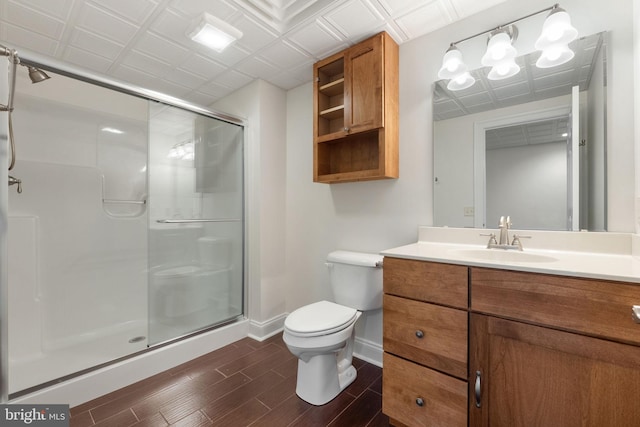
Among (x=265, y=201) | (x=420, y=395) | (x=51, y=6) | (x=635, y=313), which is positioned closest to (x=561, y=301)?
(x=635, y=313)

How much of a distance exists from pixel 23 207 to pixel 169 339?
1.41 metres

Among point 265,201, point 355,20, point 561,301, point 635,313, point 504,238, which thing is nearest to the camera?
point 635,313

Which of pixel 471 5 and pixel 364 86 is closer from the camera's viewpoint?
pixel 471 5

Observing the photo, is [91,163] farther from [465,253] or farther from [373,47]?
[465,253]

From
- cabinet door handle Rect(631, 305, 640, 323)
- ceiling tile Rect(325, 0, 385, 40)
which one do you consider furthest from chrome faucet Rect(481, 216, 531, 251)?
ceiling tile Rect(325, 0, 385, 40)

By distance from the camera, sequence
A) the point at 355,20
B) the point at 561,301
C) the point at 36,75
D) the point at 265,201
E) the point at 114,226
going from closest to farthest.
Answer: the point at 561,301 < the point at 36,75 < the point at 355,20 < the point at 114,226 < the point at 265,201

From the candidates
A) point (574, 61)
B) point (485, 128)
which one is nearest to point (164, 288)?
point (485, 128)

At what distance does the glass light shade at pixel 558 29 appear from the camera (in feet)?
4.01

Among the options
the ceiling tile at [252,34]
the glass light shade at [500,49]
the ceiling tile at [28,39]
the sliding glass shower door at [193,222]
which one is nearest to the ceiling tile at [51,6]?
the ceiling tile at [28,39]

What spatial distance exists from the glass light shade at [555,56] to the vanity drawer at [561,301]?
3.65ft

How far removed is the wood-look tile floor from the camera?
4.48 ft

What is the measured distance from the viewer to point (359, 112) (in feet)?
5.82

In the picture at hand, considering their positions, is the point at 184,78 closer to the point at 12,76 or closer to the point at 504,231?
the point at 12,76

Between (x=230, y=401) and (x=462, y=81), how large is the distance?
7.52 feet
